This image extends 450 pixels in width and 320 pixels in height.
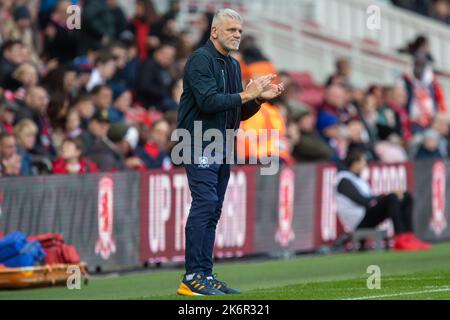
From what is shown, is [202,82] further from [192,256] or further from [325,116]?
[325,116]

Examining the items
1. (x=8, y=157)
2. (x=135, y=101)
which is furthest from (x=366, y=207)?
(x=8, y=157)

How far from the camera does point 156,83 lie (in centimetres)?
2192

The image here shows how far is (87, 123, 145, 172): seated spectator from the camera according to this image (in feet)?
59.1

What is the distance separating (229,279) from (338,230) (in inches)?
194

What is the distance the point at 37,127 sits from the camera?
1802 centimetres

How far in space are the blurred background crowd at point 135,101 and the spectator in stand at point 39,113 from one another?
13mm

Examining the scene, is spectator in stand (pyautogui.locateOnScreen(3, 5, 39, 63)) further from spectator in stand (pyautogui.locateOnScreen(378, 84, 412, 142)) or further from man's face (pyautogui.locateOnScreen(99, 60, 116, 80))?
spectator in stand (pyautogui.locateOnScreen(378, 84, 412, 142))

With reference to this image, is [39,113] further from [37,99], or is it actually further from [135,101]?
[135,101]

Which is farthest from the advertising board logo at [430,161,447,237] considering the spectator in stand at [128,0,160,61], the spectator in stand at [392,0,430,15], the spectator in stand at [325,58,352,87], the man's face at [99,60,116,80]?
the spectator in stand at [392,0,430,15]

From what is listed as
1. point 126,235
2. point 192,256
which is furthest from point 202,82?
point 126,235

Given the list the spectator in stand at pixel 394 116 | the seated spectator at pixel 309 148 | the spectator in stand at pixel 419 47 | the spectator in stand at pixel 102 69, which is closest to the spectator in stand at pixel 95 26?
the spectator in stand at pixel 102 69

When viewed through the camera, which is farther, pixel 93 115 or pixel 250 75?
pixel 250 75

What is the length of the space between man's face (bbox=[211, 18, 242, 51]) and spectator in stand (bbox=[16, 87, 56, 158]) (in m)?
5.94

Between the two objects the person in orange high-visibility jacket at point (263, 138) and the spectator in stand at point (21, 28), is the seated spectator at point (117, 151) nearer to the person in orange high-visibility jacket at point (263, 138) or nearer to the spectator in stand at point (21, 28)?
the person in orange high-visibility jacket at point (263, 138)
